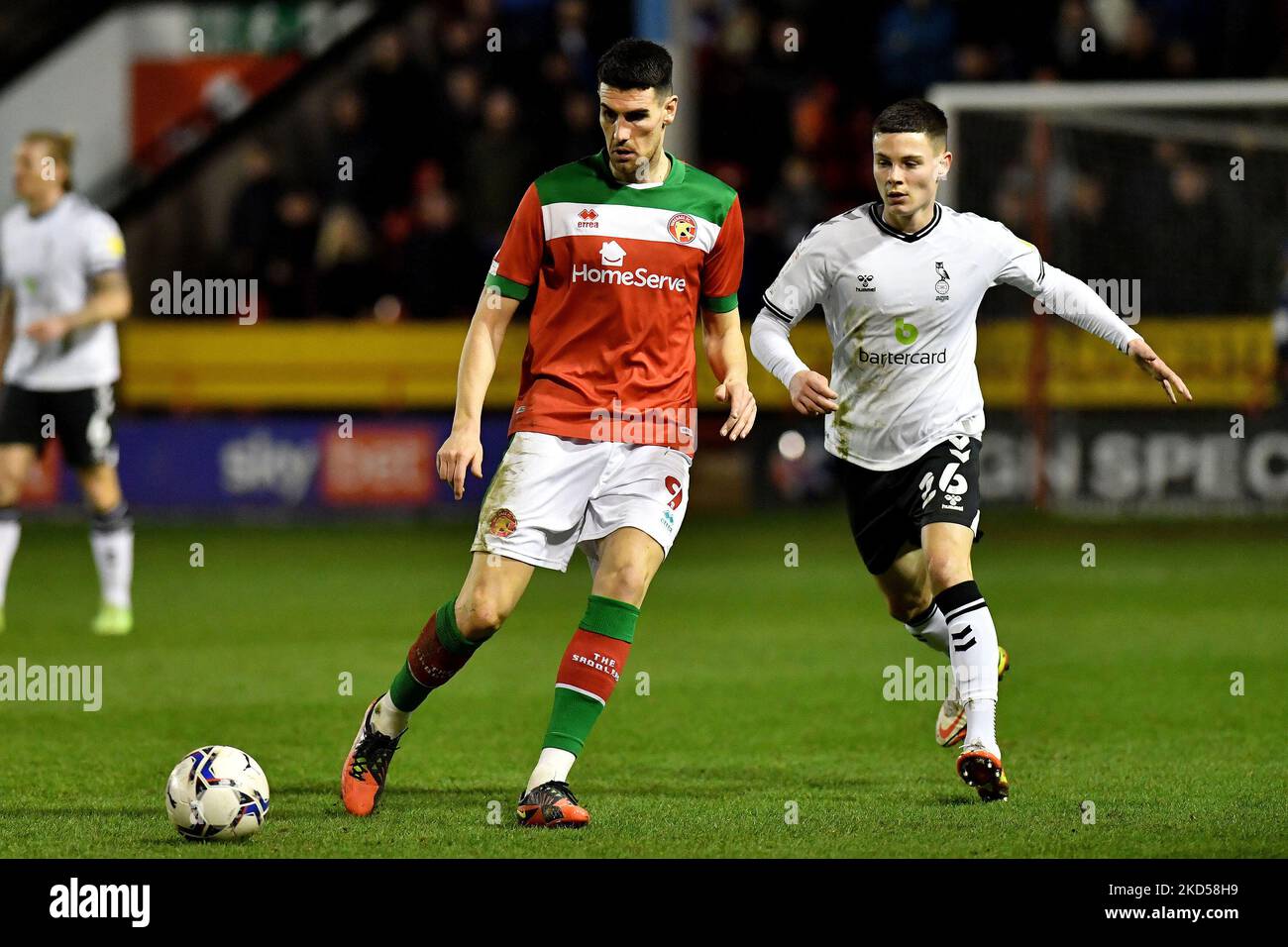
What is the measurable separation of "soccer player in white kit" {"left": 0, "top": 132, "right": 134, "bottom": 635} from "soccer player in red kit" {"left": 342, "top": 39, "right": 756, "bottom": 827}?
4901 millimetres

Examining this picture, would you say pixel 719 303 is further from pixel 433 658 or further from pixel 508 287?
pixel 433 658

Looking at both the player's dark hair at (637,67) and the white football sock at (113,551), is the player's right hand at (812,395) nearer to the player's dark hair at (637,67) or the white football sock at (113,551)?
the player's dark hair at (637,67)

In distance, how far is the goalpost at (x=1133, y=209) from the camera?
1656 centimetres

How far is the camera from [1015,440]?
651 inches

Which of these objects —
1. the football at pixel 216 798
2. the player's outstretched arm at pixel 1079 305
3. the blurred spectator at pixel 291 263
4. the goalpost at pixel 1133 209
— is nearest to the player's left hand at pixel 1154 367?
the player's outstretched arm at pixel 1079 305

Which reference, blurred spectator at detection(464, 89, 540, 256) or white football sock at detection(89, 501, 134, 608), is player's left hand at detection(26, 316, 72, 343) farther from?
blurred spectator at detection(464, 89, 540, 256)

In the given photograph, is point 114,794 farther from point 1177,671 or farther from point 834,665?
point 1177,671

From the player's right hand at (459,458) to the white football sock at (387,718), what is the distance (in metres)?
0.82

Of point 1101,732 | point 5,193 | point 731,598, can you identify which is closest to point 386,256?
point 5,193

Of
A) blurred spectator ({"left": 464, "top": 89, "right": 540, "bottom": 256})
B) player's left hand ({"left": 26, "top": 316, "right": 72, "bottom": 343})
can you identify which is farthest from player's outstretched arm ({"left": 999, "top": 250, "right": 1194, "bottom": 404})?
blurred spectator ({"left": 464, "top": 89, "right": 540, "bottom": 256})

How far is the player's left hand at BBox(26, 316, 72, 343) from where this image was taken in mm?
10188

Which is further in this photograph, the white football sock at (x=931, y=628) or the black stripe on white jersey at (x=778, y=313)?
the white football sock at (x=931, y=628)

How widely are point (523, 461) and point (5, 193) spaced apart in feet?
53.9

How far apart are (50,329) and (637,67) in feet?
17.3
